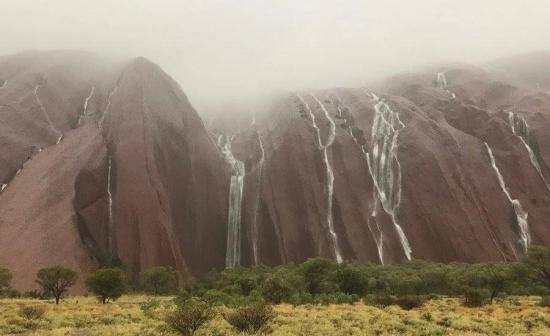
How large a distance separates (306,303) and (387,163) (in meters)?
61.7

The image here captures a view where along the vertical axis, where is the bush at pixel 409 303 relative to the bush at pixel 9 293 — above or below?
above

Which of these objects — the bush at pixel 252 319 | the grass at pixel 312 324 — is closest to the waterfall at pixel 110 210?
the grass at pixel 312 324

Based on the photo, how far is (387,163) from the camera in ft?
A: 344

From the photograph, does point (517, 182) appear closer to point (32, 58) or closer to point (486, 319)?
point (486, 319)

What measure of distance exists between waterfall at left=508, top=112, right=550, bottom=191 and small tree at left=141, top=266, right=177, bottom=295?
79.3 meters

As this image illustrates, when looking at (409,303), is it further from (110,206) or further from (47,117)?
(47,117)

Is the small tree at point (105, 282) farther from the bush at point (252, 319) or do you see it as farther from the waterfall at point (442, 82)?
the waterfall at point (442, 82)

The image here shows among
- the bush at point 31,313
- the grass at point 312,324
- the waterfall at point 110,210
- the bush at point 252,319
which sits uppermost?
the bush at point 252,319

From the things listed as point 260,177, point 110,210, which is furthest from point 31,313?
point 260,177

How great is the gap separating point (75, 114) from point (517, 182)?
336ft

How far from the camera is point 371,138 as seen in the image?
112m

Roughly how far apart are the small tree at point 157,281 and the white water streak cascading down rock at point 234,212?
21379mm

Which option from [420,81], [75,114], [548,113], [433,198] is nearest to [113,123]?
[75,114]

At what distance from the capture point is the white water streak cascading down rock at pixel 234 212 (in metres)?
97.6
